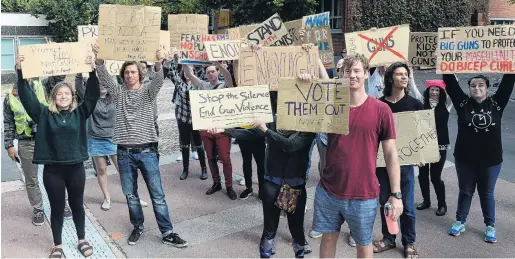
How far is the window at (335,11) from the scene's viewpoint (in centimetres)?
2429

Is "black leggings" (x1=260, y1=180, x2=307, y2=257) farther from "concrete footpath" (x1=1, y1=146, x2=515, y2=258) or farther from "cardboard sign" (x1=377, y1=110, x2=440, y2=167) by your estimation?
"cardboard sign" (x1=377, y1=110, x2=440, y2=167)

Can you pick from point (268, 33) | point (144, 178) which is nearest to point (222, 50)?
point (268, 33)

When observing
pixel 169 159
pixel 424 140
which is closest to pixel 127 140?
pixel 424 140

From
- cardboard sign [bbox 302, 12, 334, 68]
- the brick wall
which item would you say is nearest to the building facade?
cardboard sign [bbox 302, 12, 334, 68]

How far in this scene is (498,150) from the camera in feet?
15.3

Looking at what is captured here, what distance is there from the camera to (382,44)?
5395mm

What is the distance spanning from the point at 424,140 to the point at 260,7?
51.3ft

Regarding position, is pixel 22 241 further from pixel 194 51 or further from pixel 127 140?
pixel 194 51

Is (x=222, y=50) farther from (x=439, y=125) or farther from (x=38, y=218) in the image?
(x=38, y=218)

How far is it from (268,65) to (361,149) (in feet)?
5.18

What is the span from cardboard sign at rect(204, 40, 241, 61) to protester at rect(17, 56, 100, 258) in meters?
1.28

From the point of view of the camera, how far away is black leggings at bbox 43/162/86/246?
423 centimetres

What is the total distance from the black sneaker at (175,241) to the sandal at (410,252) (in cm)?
215

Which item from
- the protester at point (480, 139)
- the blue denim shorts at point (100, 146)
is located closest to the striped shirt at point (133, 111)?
the blue denim shorts at point (100, 146)
